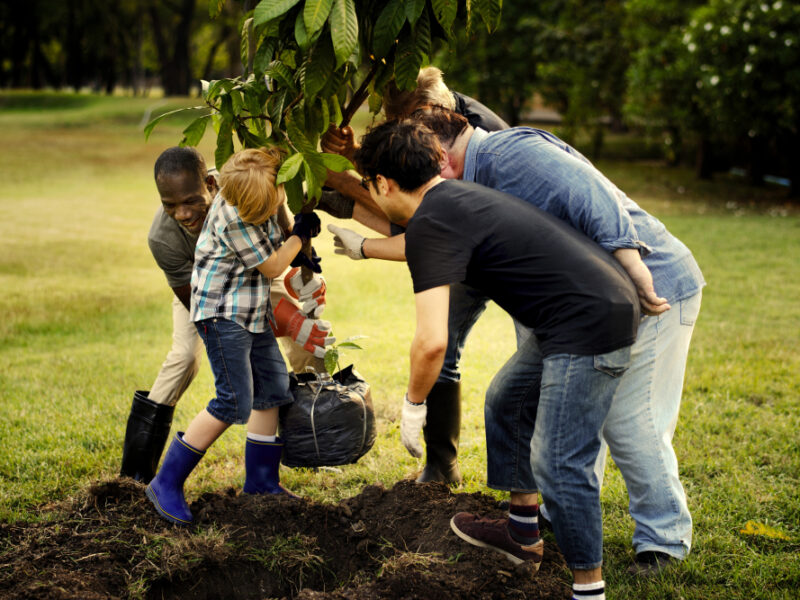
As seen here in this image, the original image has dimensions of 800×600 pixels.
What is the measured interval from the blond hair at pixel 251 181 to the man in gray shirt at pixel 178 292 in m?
0.44

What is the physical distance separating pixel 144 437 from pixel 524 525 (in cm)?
207

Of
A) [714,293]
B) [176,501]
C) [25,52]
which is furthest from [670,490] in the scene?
[25,52]

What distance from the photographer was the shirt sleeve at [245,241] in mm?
3576

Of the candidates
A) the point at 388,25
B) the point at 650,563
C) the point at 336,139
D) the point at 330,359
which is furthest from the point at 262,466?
the point at 388,25

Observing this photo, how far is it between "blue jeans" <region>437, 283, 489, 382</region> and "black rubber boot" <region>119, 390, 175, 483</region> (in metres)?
1.52

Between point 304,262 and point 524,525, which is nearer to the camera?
point 524,525

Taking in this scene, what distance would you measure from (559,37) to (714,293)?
14022 mm

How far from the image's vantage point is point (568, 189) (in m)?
2.93

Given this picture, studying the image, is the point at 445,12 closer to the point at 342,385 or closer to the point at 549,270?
the point at 549,270

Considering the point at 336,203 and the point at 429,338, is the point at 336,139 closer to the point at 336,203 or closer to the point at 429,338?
the point at 336,203

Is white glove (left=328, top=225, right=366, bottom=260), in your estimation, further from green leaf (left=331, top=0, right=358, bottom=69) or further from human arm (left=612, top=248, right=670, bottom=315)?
human arm (left=612, top=248, right=670, bottom=315)

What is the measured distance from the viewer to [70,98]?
37781mm

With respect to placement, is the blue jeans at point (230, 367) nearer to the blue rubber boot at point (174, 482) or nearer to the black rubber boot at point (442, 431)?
the blue rubber boot at point (174, 482)

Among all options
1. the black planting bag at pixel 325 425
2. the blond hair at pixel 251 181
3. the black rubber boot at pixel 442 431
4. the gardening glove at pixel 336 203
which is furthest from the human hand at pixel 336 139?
the black rubber boot at pixel 442 431
